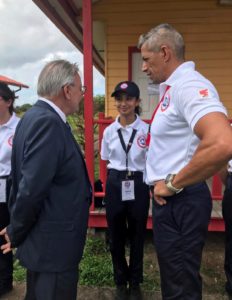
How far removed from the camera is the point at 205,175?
55.6 inches

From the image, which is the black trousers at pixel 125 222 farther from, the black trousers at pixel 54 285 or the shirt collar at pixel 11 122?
the black trousers at pixel 54 285

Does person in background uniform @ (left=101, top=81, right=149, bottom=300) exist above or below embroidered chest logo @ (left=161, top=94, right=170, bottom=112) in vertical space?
below

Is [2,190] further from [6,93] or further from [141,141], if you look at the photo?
[141,141]

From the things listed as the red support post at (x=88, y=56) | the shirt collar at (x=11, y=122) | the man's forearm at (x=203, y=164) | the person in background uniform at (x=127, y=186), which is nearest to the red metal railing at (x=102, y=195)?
the red support post at (x=88, y=56)

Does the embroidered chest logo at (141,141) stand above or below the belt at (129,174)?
above

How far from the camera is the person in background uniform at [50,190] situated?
166 centimetres

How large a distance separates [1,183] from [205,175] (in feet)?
6.37

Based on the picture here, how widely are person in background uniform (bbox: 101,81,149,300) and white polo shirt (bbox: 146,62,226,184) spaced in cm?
104

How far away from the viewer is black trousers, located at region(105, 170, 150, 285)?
290 centimetres

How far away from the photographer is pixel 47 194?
1.71 metres

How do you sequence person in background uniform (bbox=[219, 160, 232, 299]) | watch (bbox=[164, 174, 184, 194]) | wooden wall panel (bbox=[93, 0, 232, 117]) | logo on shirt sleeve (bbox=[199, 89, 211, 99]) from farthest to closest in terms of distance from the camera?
wooden wall panel (bbox=[93, 0, 232, 117])
person in background uniform (bbox=[219, 160, 232, 299])
watch (bbox=[164, 174, 184, 194])
logo on shirt sleeve (bbox=[199, 89, 211, 99])

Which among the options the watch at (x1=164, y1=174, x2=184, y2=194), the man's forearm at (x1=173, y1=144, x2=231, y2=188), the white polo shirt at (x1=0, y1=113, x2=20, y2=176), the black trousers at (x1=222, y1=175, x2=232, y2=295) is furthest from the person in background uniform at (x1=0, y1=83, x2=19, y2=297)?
the black trousers at (x1=222, y1=175, x2=232, y2=295)

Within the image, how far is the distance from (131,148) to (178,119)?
4.32ft

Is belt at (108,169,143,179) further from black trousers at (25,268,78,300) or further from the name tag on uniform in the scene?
black trousers at (25,268,78,300)
